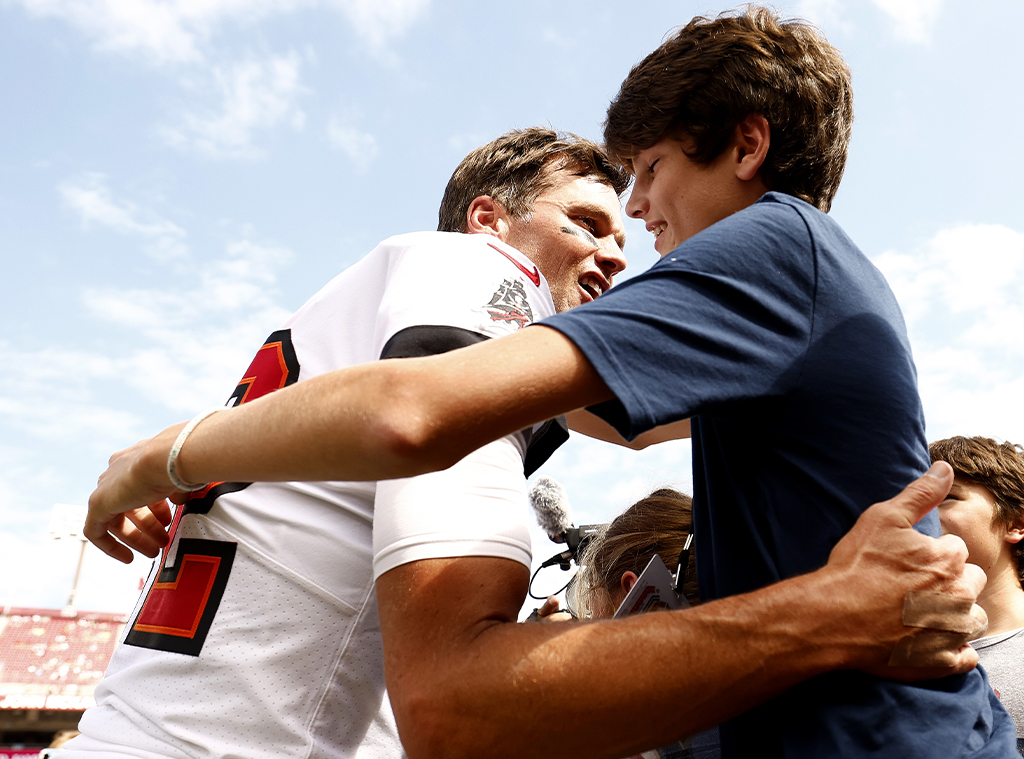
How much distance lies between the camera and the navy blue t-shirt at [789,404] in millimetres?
1122

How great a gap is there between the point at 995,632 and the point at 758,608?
9.00ft

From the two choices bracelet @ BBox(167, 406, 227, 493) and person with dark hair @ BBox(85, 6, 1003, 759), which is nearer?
person with dark hair @ BBox(85, 6, 1003, 759)

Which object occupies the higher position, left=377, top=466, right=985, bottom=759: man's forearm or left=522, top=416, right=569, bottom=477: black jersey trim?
left=522, top=416, right=569, bottom=477: black jersey trim

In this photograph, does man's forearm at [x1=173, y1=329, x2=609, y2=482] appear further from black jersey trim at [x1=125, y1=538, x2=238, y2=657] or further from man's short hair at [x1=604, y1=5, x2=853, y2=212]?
man's short hair at [x1=604, y1=5, x2=853, y2=212]

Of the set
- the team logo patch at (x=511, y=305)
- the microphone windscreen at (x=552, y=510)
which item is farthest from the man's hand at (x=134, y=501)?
the microphone windscreen at (x=552, y=510)

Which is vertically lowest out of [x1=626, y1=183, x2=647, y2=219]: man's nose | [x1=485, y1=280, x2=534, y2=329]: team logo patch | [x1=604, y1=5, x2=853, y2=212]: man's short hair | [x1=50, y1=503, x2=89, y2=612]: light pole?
[x1=485, y1=280, x2=534, y2=329]: team logo patch

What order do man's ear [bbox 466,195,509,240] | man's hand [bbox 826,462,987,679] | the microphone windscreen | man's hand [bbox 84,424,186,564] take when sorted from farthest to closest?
the microphone windscreen
man's ear [bbox 466,195,509,240]
man's hand [bbox 84,424,186,564]
man's hand [bbox 826,462,987,679]

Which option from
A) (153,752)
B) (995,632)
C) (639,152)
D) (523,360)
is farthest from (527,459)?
(995,632)

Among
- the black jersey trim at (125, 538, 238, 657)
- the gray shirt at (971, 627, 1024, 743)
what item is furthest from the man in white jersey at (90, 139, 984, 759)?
the gray shirt at (971, 627, 1024, 743)

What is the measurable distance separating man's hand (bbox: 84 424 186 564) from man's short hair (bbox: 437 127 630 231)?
56.2 inches

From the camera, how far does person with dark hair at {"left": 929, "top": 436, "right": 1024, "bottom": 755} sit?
3.32 meters

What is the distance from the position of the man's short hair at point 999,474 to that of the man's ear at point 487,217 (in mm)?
2185

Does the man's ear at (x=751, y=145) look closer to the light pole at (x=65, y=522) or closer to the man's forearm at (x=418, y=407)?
the man's forearm at (x=418, y=407)

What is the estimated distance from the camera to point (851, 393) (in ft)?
4.15
